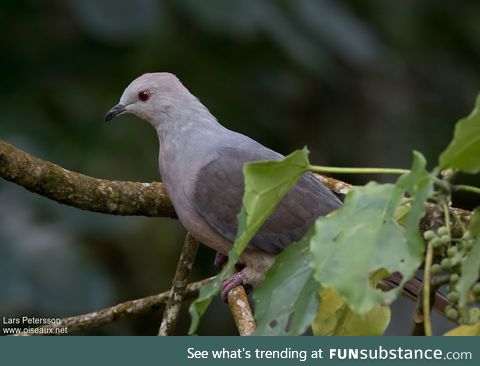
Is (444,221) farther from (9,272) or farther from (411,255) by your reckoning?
(9,272)

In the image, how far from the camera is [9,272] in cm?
445

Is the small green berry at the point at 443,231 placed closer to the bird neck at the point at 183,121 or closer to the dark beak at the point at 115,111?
the bird neck at the point at 183,121

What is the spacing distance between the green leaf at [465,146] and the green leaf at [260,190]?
0.29m

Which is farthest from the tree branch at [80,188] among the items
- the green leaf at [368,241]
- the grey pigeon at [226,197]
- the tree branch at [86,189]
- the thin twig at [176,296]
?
the green leaf at [368,241]

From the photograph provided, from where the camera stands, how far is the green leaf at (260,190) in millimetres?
1995

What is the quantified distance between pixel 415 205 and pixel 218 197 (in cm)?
184

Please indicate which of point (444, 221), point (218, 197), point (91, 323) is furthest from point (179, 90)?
point (444, 221)

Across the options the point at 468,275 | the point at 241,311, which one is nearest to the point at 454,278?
the point at 468,275

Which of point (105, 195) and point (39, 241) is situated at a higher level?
point (39, 241)

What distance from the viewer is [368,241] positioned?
1852 millimetres

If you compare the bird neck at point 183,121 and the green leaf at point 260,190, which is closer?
the green leaf at point 260,190

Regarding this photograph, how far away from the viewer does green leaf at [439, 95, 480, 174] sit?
189 cm

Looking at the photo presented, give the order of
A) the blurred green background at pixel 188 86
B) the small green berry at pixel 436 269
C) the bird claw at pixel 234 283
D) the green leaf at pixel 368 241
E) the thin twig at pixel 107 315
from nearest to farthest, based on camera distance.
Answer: the green leaf at pixel 368 241 → the small green berry at pixel 436 269 → the thin twig at pixel 107 315 → the bird claw at pixel 234 283 → the blurred green background at pixel 188 86

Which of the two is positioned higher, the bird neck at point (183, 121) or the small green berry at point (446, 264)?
the bird neck at point (183, 121)
